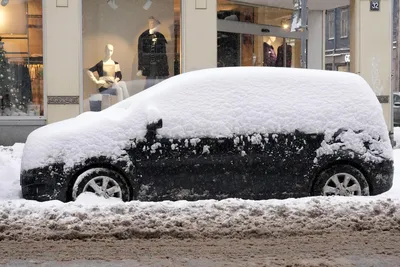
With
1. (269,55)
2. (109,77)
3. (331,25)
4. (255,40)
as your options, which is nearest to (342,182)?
(109,77)

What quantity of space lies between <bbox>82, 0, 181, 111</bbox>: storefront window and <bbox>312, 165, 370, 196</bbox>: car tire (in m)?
7.65

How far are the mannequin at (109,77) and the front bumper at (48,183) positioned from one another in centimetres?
738

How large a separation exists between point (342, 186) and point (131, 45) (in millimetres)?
8576

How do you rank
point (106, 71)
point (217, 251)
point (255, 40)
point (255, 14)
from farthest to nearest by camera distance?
point (255, 40)
point (255, 14)
point (106, 71)
point (217, 251)

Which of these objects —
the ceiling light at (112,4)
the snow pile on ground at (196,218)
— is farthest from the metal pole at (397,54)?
the snow pile on ground at (196,218)

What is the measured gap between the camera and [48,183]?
323 inches

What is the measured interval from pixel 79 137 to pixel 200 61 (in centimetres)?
730

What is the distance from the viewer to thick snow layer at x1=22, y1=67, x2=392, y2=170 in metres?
8.29

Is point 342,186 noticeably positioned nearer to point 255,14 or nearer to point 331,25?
point 255,14

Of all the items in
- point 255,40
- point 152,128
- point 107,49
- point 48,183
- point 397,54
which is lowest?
point 48,183

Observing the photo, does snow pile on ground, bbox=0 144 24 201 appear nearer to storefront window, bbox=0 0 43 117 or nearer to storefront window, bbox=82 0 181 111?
storefront window, bbox=0 0 43 117

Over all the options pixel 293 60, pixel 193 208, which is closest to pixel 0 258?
pixel 193 208

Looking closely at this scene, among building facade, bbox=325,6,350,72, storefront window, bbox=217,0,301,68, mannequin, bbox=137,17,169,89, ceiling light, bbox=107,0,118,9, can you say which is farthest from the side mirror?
building facade, bbox=325,6,350,72

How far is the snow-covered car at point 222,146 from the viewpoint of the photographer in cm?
823
